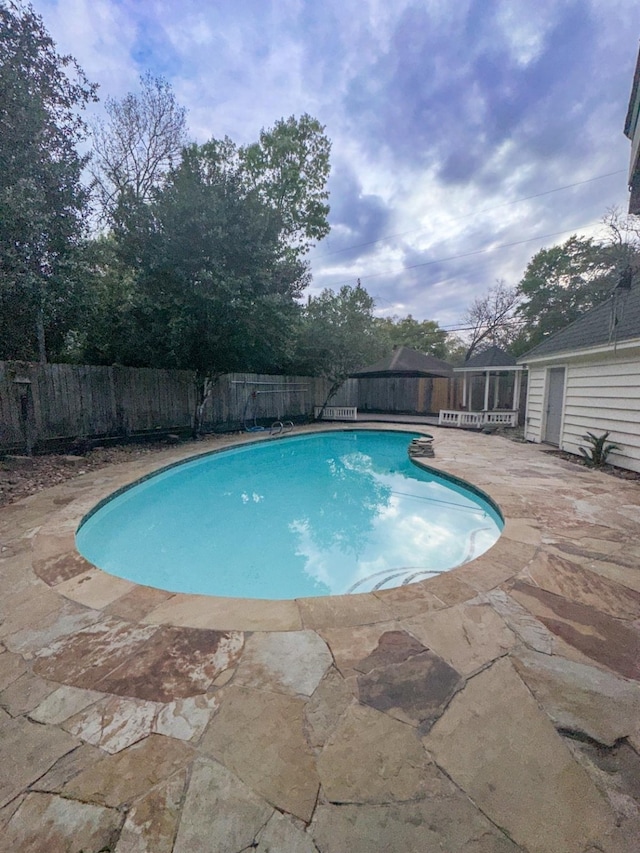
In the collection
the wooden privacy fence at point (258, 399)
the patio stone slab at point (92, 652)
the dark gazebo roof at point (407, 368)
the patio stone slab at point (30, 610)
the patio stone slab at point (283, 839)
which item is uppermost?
the dark gazebo roof at point (407, 368)

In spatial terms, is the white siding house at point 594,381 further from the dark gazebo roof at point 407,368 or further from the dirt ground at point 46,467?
the dirt ground at point 46,467

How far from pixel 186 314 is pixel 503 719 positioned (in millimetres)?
7853

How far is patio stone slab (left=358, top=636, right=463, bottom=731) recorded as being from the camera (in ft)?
4.91

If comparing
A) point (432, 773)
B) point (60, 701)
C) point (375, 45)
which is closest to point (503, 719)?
point (432, 773)

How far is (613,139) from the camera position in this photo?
837 cm

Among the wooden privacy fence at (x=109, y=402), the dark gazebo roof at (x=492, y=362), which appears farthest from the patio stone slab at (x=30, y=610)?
the dark gazebo roof at (x=492, y=362)

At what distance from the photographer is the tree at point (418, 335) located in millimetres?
27516

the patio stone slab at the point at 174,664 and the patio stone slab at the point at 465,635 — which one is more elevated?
the patio stone slab at the point at 465,635

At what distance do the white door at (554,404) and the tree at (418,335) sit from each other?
64.0 feet

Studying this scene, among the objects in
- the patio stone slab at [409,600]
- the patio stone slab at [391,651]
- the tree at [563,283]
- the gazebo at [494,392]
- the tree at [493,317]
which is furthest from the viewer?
the tree at [493,317]

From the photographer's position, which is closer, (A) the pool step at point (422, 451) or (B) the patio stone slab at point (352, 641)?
(B) the patio stone slab at point (352, 641)

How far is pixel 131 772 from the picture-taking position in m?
1.25

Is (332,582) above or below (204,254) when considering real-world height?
below

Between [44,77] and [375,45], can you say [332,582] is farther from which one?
[375,45]
